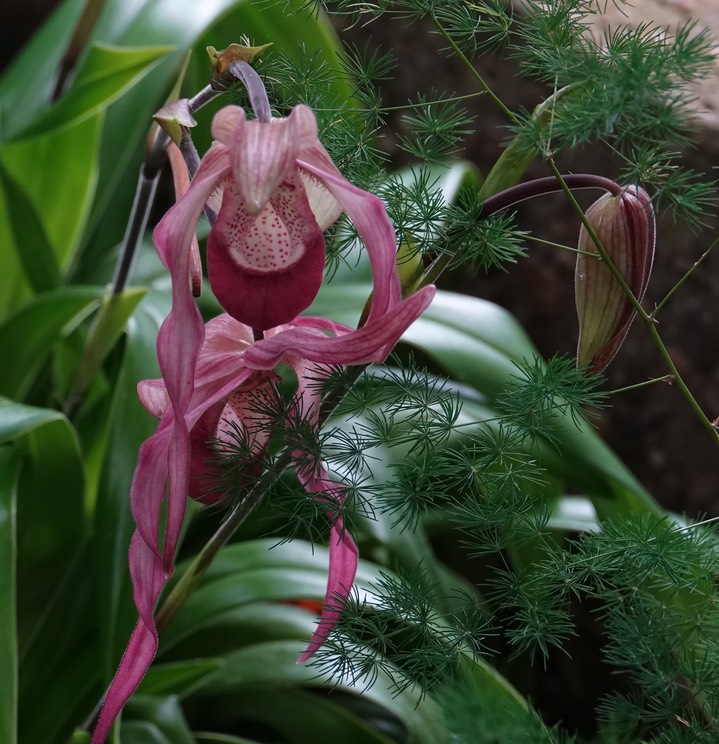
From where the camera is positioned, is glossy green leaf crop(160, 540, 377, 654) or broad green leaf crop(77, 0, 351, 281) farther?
broad green leaf crop(77, 0, 351, 281)

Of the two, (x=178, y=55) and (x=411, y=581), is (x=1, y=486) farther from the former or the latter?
(x=178, y=55)

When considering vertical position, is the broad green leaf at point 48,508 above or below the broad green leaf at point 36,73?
below

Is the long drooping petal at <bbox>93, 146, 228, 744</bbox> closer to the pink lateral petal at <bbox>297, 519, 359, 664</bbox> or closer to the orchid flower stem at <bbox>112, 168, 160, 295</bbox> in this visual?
the pink lateral petal at <bbox>297, 519, 359, 664</bbox>

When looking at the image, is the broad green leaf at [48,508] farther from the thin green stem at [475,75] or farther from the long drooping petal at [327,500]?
the thin green stem at [475,75]

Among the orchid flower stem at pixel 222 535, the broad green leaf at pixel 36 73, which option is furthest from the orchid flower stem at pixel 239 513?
the broad green leaf at pixel 36 73

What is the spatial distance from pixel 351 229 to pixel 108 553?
0.35 m

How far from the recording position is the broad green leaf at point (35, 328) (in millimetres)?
728

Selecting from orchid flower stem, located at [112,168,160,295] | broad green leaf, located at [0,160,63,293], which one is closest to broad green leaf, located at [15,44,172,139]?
broad green leaf, located at [0,160,63,293]

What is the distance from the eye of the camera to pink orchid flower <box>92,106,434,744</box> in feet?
0.92

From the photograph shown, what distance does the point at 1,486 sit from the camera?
0.59m

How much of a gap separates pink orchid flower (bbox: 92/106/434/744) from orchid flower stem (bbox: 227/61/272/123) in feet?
0.03

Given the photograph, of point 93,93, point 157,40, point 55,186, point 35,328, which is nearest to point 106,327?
point 35,328

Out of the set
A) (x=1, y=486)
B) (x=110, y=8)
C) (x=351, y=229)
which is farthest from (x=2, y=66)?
(x=351, y=229)

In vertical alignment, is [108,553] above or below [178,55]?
below
